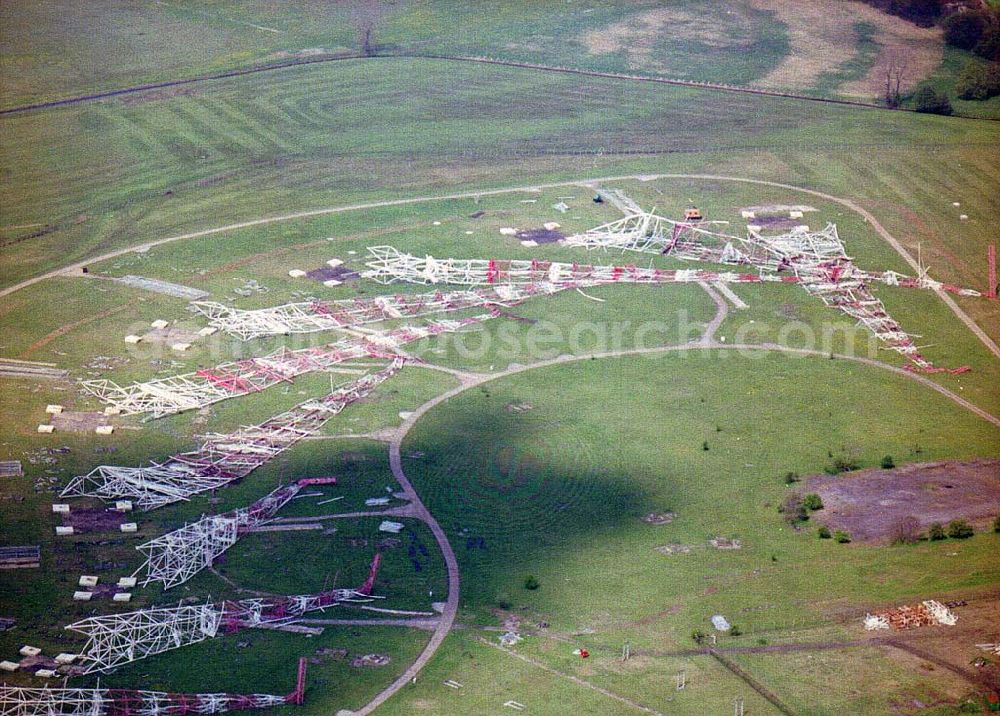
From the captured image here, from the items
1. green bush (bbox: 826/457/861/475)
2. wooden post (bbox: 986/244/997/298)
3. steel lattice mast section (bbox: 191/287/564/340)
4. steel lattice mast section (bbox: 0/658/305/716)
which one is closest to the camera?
steel lattice mast section (bbox: 0/658/305/716)

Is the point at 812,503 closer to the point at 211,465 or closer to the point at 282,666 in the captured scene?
the point at 282,666

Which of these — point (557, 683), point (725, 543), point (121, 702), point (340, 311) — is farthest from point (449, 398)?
point (121, 702)

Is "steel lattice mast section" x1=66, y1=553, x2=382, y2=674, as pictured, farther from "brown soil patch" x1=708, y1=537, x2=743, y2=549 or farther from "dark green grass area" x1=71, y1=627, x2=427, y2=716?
"brown soil patch" x1=708, y1=537, x2=743, y2=549

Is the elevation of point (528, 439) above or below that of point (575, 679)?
above

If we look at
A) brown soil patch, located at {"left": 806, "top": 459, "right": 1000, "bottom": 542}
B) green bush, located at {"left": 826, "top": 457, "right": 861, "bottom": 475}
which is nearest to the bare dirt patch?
brown soil patch, located at {"left": 806, "top": 459, "right": 1000, "bottom": 542}

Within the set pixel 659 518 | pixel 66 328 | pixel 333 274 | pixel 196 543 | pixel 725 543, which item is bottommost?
pixel 196 543

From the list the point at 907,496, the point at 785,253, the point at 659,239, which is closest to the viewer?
the point at 907,496

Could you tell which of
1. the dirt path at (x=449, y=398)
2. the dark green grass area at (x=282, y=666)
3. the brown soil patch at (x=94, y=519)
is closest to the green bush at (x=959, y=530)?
the dirt path at (x=449, y=398)
